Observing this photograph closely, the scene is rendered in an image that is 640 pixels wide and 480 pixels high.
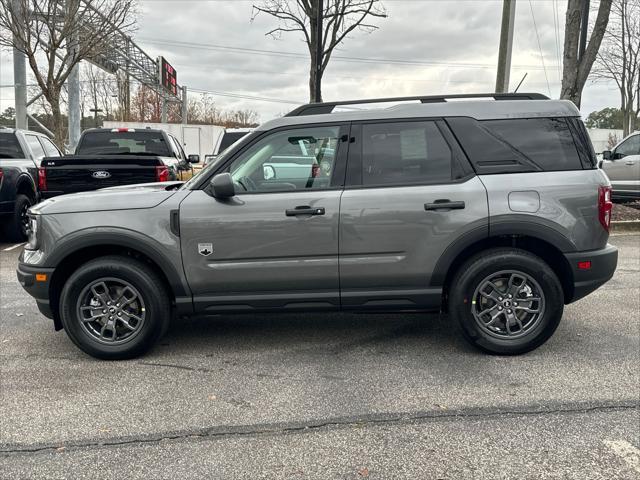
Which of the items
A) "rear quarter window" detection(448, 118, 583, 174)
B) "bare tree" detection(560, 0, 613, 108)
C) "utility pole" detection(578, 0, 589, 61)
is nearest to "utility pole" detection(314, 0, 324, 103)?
"bare tree" detection(560, 0, 613, 108)

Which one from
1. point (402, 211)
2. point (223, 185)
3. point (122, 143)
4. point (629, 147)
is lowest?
point (402, 211)

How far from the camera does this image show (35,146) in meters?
9.99

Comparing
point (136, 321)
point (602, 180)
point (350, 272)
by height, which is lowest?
point (136, 321)

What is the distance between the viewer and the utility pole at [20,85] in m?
15.3

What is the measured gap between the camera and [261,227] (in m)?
4.04

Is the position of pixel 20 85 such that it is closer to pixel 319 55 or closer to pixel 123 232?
pixel 319 55

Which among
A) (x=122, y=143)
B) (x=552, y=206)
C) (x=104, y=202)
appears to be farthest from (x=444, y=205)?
(x=122, y=143)

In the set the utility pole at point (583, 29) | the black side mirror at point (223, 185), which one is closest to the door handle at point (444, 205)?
the black side mirror at point (223, 185)

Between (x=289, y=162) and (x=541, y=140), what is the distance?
1.91m

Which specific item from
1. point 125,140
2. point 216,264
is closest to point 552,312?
point 216,264

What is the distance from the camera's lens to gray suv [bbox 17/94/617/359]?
160 inches

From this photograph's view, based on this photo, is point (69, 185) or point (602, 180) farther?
point (69, 185)

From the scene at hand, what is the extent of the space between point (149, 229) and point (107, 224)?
31 centimetres

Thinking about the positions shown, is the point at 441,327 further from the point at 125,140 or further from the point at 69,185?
the point at 125,140
